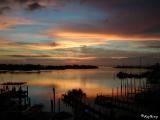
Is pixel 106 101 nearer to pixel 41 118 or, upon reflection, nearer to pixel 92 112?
pixel 92 112

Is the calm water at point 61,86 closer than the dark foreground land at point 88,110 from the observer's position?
No

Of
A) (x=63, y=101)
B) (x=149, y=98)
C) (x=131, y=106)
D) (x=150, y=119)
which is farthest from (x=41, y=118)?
(x=63, y=101)

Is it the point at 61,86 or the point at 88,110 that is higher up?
the point at 88,110

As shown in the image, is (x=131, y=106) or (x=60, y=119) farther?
(x=131, y=106)

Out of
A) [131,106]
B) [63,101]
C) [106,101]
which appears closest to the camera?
[131,106]

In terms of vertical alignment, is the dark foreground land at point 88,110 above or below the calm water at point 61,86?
above

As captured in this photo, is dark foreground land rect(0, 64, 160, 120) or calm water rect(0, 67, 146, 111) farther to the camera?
calm water rect(0, 67, 146, 111)

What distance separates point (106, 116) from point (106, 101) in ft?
49.1

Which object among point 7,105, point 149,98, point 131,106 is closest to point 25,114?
point 7,105

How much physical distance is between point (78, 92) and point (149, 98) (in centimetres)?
1621

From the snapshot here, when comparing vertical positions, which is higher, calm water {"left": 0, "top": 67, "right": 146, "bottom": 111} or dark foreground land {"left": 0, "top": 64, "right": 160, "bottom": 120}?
dark foreground land {"left": 0, "top": 64, "right": 160, "bottom": 120}

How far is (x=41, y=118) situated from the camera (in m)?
30.4

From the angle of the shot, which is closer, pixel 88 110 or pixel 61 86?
pixel 88 110

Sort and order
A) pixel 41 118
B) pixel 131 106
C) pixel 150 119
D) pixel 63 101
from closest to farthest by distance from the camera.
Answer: pixel 150 119, pixel 41 118, pixel 131 106, pixel 63 101
